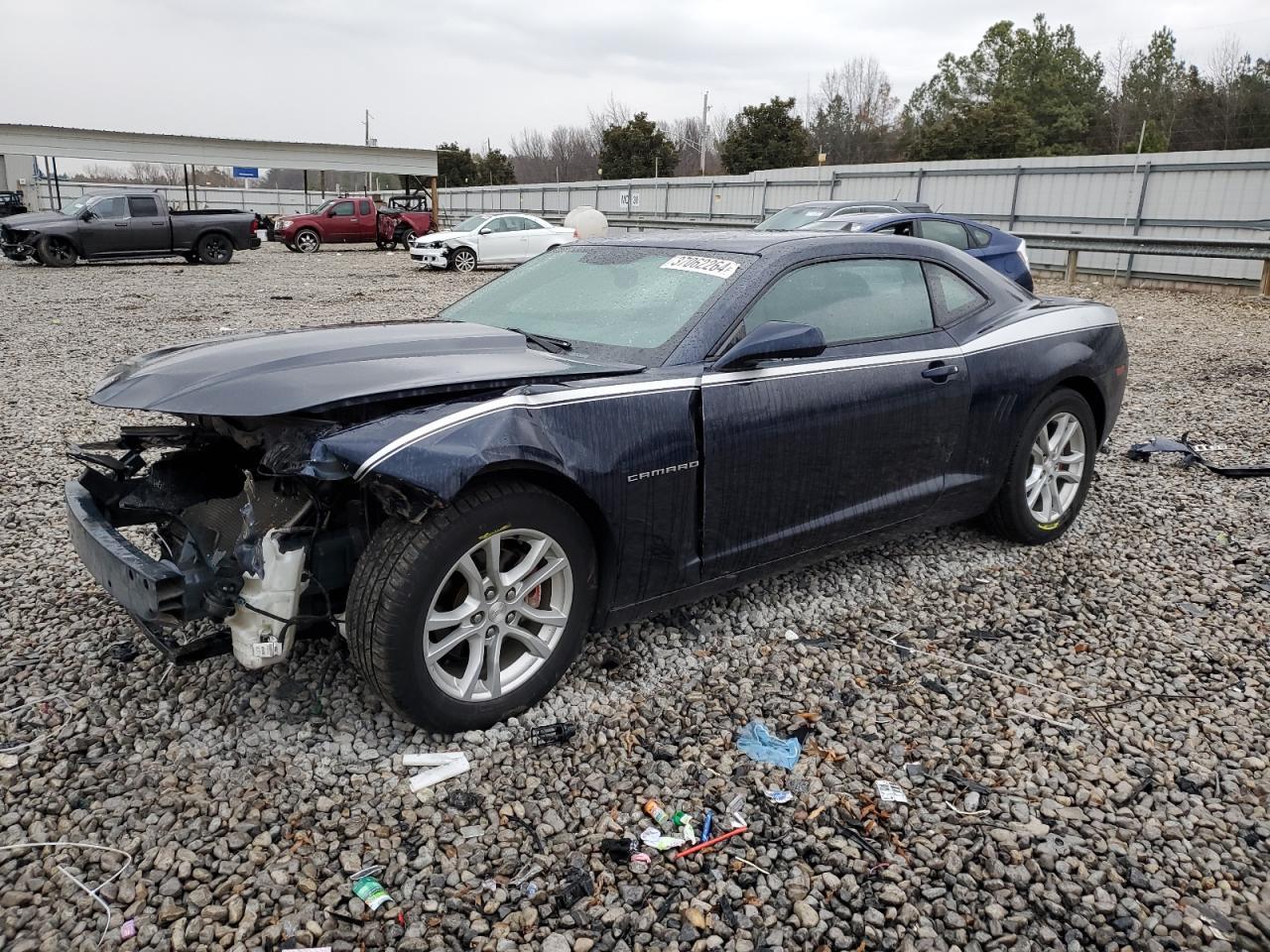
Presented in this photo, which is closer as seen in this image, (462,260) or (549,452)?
(549,452)

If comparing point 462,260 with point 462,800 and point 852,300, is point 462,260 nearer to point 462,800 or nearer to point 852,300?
point 852,300

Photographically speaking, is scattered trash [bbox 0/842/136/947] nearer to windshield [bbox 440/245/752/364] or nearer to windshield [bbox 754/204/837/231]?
windshield [bbox 440/245/752/364]

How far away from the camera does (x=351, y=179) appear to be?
75812 millimetres

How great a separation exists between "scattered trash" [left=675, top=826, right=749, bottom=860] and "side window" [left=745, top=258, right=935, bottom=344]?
1744 millimetres

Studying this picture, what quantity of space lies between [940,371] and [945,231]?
8.07 m

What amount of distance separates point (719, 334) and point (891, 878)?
183 centimetres

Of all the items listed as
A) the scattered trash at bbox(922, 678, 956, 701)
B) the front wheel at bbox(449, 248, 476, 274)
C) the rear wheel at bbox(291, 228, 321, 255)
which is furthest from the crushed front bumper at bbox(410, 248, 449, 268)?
the scattered trash at bbox(922, 678, 956, 701)

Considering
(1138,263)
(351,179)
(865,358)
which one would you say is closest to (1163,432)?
(865,358)

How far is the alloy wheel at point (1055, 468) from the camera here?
4.61m

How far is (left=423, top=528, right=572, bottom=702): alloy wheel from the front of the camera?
2809mm

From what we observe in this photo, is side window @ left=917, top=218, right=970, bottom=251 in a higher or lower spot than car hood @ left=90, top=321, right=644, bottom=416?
higher

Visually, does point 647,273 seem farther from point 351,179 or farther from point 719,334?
point 351,179

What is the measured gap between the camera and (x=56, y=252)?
19453 mm

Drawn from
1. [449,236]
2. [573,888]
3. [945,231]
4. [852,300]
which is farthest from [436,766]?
[449,236]
